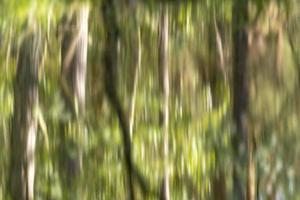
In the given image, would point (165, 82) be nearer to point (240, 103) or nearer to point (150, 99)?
point (150, 99)

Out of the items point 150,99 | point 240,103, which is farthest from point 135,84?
point 240,103

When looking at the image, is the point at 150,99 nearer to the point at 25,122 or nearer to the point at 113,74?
the point at 113,74

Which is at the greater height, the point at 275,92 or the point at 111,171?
the point at 275,92

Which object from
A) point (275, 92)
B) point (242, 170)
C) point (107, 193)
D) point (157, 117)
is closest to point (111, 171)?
point (107, 193)

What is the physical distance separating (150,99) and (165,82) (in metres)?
0.05

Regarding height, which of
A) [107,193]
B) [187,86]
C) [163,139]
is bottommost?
[107,193]

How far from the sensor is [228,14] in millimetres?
1207

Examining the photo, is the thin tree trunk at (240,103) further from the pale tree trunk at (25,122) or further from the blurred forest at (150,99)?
the pale tree trunk at (25,122)

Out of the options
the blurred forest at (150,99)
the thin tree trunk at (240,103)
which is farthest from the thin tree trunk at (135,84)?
the thin tree trunk at (240,103)

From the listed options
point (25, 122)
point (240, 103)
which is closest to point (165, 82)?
point (240, 103)

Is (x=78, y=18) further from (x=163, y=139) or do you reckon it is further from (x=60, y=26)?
(x=163, y=139)

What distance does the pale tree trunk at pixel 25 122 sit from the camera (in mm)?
1212

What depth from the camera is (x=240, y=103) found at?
1.18 m

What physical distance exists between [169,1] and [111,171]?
38 cm
